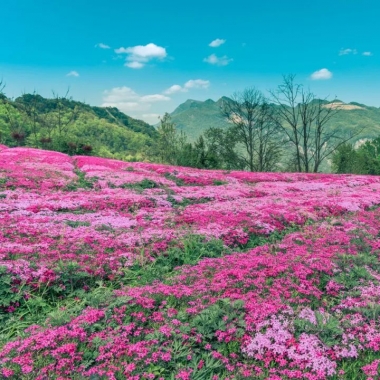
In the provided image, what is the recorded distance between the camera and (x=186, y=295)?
19.9ft

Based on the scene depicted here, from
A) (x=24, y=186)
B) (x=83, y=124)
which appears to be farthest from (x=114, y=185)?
(x=83, y=124)

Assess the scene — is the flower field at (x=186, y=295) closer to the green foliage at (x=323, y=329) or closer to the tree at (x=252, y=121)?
the green foliage at (x=323, y=329)

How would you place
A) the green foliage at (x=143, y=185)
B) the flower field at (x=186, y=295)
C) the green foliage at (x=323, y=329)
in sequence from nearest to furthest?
the flower field at (x=186, y=295), the green foliage at (x=323, y=329), the green foliage at (x=143, y=185)

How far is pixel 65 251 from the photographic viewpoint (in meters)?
8.45

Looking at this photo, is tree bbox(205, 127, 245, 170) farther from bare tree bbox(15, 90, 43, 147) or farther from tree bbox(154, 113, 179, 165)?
bare tree bbox(15, 90, 43, 147)

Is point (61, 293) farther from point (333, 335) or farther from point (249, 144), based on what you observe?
point (249, 144)

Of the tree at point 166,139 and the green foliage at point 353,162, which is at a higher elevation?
the tree at point 166,139

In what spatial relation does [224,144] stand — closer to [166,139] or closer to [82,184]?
[166,139]

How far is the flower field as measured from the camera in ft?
14.6

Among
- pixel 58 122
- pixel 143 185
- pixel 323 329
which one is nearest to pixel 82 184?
→ pixel 143 185

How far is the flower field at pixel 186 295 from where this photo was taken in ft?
14.6

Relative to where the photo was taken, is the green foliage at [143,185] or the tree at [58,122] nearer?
the green foliage at [143,185]

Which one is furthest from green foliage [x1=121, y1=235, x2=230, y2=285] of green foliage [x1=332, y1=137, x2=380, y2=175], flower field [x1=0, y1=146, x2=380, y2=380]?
green foliage [x1=332, y1=137, x2=380, y2=175]

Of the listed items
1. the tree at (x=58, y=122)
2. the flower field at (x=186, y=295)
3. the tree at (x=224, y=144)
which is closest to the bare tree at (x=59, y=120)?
the tree at (x=58, y=122)
